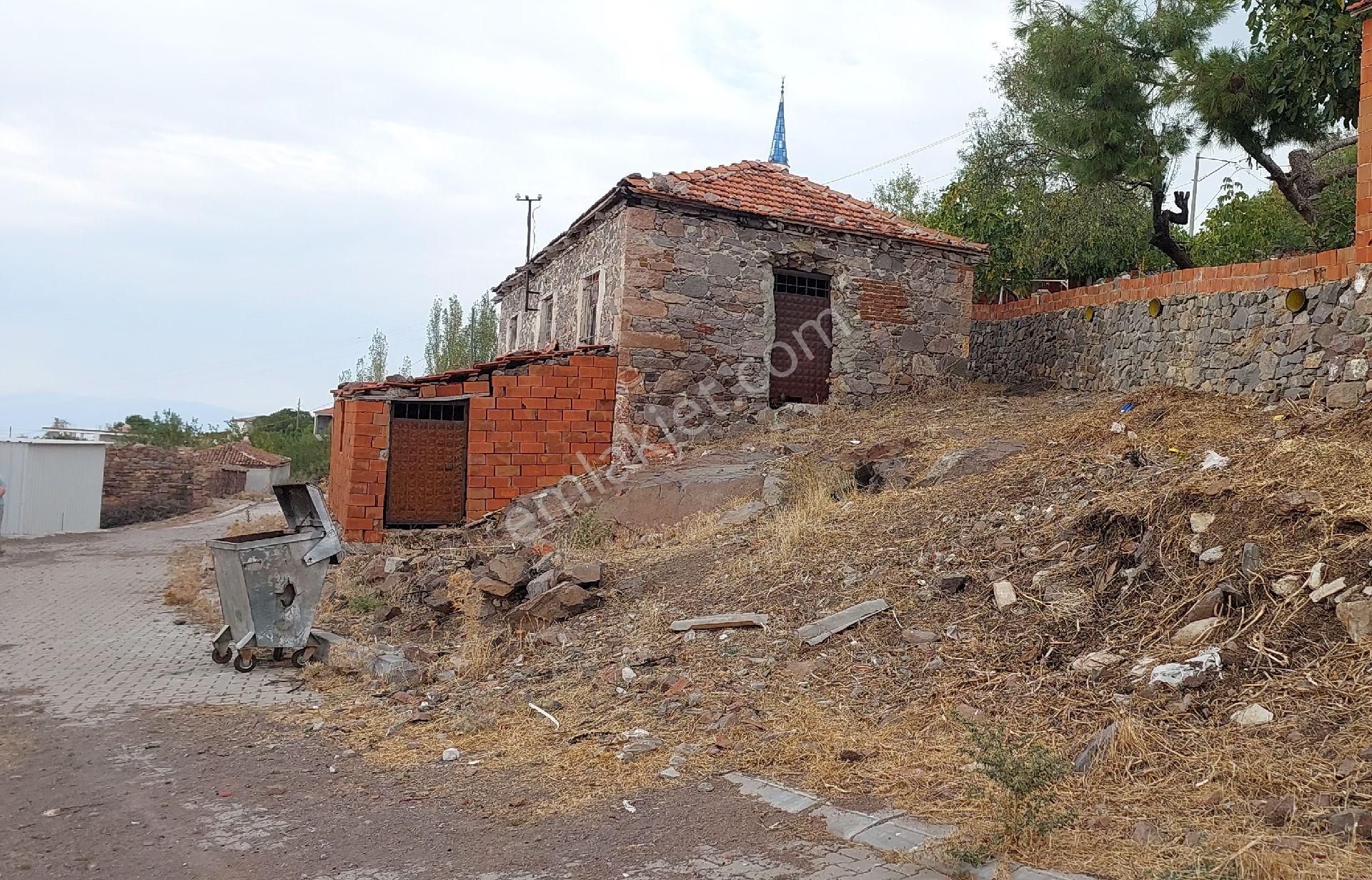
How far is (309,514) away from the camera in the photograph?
→ 333 inches

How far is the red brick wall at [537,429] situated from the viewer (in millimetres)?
12672

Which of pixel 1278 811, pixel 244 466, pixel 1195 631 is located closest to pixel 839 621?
pixel 1195 631

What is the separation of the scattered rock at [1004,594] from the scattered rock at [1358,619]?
5.88 feet

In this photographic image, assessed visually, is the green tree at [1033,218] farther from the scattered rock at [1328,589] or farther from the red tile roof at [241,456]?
the red tile roof at [241,456]

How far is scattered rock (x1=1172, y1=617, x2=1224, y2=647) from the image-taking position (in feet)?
16.9

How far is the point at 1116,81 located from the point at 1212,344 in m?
6.03

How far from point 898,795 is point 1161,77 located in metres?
14.9

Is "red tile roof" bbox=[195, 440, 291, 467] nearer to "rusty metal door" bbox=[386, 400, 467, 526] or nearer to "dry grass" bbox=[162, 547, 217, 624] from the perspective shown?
"dry grass" bbox=[162, 547, 217, 624]

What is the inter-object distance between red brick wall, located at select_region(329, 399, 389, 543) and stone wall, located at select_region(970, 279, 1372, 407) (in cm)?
971

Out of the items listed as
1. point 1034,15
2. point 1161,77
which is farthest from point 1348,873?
point 1034,15

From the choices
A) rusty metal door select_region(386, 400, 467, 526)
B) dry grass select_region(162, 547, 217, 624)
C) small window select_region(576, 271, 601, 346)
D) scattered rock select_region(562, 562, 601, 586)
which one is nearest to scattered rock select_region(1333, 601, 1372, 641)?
scattered rock select_region(562, 562, 601, 586)

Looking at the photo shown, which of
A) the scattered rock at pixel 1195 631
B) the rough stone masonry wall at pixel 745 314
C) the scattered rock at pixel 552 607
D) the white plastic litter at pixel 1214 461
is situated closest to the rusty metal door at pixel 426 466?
the rough stone masonry wall at pixel 745 314

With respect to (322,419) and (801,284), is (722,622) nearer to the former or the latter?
(801,284)

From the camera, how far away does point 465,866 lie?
151 inches
